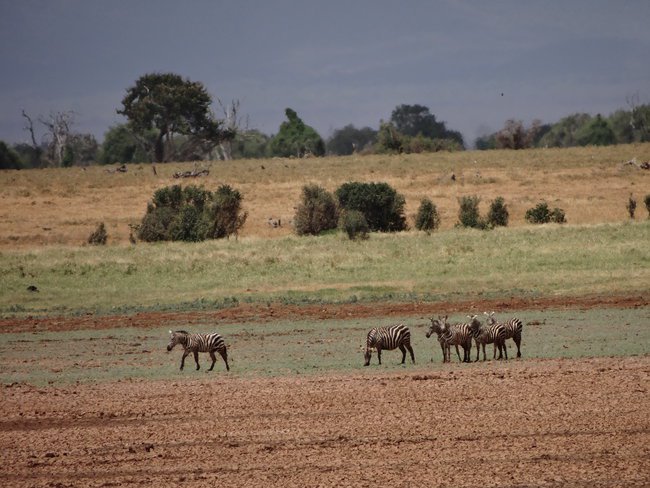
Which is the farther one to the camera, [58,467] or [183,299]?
[183,299]

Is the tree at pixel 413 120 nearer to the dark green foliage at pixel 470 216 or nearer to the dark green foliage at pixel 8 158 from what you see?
the dark green foliage at pixel 8 158

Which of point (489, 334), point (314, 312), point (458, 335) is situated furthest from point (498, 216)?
point (458, 335)

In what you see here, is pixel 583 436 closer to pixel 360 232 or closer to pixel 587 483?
pixel 587 483

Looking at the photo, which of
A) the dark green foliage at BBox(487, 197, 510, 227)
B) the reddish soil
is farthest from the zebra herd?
the dark green foliage at BBox(487, 197, 510, 227)

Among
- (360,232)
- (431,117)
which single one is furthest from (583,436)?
(431,117)

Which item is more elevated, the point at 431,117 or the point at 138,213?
the point at 431,117

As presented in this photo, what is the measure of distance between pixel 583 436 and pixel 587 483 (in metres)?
2.28

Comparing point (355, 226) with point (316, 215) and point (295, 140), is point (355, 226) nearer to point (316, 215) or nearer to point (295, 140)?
point (316, 215)

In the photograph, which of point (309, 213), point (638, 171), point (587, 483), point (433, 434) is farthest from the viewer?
point (638, 171)

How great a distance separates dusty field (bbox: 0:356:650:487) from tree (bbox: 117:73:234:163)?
278 feet

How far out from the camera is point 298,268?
135 ft

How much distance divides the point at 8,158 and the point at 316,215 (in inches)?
2526

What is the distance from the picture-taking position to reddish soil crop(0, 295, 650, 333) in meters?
30.7

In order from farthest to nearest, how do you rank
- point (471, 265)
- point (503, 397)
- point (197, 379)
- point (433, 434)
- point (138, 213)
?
point (138, 213), point (471, 265), point (197, 379), point (503, 397), point (433, 434)
